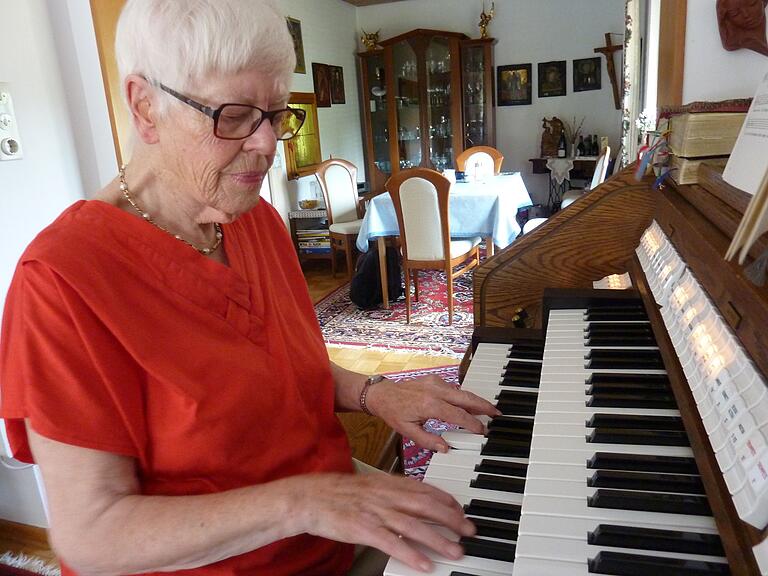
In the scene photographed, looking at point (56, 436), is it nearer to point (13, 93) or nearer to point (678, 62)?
point (13, 93)

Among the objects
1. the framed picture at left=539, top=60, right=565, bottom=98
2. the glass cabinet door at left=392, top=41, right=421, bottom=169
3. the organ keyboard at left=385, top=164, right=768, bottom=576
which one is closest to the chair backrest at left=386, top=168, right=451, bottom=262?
the organ keyboard at left=385, top=164, right=768, bottom=576

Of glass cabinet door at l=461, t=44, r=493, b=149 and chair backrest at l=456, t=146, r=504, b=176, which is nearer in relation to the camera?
chair backrest at l=456, t=146, r=504, b=176

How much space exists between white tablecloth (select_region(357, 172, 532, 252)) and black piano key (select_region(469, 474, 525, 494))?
3021mm

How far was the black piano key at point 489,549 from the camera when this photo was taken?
25.8 inches

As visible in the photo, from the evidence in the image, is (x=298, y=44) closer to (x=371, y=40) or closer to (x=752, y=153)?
(x=371, y=40)

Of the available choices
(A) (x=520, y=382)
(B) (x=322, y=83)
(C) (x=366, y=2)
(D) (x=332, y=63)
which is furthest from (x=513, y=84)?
(A) (x=520, y=382)

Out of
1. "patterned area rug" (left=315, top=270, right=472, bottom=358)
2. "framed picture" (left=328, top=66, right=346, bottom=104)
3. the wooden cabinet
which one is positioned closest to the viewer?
"patterned area rug" (left=315, top=270, right=472, bottom=358)

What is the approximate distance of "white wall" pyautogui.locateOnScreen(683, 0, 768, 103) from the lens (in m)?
1.32

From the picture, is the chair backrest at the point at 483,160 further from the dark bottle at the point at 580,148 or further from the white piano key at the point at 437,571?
the white piano key at the point at 437,571

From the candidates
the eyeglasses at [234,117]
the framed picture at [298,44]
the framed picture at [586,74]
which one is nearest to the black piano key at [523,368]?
the eyeglasses at [234,117]

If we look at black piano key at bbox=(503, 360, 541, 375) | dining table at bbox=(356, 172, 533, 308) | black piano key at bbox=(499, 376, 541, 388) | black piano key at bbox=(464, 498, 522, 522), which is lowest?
dining table at bbox=(356, 172, 533, 308)

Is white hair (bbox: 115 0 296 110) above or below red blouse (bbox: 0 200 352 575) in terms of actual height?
above

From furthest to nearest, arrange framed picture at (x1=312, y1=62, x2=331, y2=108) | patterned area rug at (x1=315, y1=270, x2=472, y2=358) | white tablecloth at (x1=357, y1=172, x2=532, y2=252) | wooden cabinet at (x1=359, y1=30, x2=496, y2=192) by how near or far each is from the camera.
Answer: wooden cabinet at (x1=359, y1=30, x2=496, y2=192), framed picture at (x1=312, y1=62, x2=331, y2=108), white tablecloth at (x1=357, y1=172, x2=532, y2=252), patterned area rug at (x1=315, y1=270, x2=472, y2=358)

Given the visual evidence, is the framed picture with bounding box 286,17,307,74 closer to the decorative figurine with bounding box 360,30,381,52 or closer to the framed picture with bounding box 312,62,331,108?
the framed picture with bounding box 312,62,331,108
